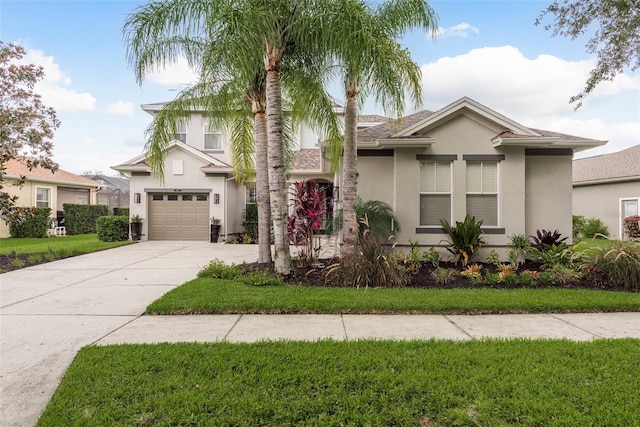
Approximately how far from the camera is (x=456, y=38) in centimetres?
1010

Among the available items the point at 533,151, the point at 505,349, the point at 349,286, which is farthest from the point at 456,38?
the point at 505,349

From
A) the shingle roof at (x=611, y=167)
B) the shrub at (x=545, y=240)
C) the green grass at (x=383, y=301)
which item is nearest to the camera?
the green grass at (x=383, y=301)

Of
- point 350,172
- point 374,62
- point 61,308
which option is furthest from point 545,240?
point 61,308

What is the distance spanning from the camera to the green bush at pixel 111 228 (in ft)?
47.4

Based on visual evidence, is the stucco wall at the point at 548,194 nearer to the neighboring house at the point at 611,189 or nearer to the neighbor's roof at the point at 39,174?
the neighboring house at the point at 611,189

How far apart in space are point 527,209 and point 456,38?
5.68 meters

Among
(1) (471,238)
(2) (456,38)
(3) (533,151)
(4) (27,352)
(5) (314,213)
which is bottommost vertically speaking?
(4) (27,352)

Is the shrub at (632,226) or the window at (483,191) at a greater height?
the window at (483,191)

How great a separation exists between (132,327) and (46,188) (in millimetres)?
19360

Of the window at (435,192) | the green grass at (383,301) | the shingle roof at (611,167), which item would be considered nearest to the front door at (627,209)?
the shingle roof at (611,167)

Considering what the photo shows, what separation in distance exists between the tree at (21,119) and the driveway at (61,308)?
389cm

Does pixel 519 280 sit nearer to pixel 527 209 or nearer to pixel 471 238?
pixel 471 238

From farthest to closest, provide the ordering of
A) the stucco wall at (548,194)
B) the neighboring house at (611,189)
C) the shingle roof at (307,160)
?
the neighboring house at (611,189) < the shingle roof at (307,160) < the stucco wall at (548,194)

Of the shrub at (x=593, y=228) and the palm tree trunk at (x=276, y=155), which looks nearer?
the palm tree trunk at (x=276, y=155)
